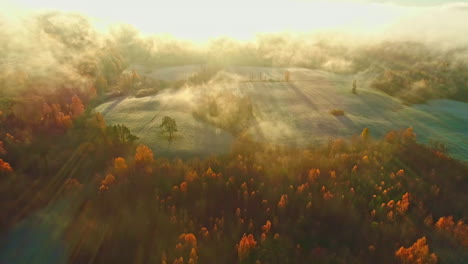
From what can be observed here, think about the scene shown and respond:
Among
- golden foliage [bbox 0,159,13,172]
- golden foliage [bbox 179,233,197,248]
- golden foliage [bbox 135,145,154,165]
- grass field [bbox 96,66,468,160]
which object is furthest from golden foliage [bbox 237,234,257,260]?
golden foliage [bbox 0,159,13,172]

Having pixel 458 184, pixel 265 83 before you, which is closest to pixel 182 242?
pixel 458 184

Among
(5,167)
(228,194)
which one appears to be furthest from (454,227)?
(5,167)

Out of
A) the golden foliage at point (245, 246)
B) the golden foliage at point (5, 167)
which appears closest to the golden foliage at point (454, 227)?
the golden foliage at point (245, 246)

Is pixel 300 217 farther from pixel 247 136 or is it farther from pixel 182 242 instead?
pixel 247 136

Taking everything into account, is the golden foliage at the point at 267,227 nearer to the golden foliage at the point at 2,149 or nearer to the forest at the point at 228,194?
the forest at the point at 228,194

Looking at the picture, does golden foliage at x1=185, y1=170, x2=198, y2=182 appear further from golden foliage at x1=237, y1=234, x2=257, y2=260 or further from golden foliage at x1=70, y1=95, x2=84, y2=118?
golden foliage at x1=70, y1=95, x2=84, y2=118
